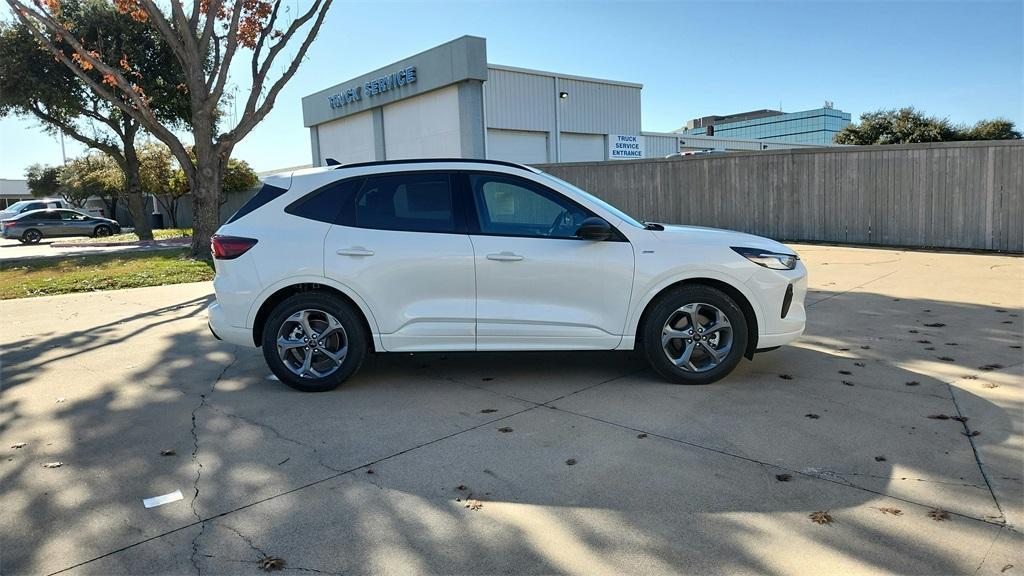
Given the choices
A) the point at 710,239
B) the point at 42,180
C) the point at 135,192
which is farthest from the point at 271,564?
the point at 42,180

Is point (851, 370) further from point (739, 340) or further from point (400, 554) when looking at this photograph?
point (400, 554)

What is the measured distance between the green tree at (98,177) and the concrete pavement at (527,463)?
35.5m

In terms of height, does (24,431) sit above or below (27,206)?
below

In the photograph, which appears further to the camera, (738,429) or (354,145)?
(354,145)

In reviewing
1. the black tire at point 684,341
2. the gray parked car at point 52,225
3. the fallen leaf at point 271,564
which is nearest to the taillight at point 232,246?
the fallen leaf at point 271,564

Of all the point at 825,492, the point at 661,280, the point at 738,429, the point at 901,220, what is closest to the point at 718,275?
the point at 661,280

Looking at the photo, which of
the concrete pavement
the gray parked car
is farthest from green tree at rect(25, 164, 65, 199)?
the concrete pavement

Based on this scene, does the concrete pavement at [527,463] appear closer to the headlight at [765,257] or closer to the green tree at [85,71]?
the headlight at [765,257]

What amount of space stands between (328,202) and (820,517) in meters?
4.03

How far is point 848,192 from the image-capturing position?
48.3ft

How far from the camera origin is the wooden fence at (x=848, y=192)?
12.6 meters

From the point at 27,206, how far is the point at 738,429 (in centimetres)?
4308

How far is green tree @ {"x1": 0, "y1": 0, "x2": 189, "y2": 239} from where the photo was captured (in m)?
22.4

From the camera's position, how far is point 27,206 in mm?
37125
